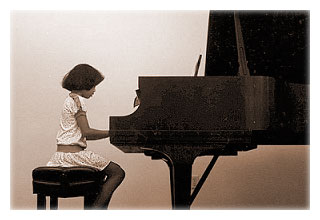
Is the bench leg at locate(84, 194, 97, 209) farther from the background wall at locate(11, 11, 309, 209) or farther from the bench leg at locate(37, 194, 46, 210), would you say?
the background wall at locate(11, 11, 309, 209)

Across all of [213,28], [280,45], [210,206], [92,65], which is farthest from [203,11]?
[210,206]

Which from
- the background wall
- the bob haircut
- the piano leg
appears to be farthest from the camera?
the background wall

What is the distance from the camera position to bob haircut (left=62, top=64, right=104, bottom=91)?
2.50 m

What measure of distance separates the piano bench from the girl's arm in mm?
163

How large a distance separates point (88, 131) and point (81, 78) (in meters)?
0.34

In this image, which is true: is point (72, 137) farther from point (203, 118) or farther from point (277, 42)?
point (277, 42)

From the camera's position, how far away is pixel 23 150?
8.79 feet

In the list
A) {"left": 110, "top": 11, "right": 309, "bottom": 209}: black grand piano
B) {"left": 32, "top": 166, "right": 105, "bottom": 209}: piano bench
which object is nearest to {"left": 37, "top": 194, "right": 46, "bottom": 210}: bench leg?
{"left": 32, "top": 166, "right": 105, "bottom": 209}: piano bench

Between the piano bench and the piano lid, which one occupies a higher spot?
the piano lid

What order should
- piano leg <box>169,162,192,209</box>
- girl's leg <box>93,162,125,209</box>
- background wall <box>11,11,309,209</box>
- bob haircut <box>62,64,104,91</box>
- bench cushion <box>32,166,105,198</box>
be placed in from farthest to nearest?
background wall <box>11,11,309,209</box> → bob haircut <box>62,64,104,91</box> → girl's leg <box>93,162,125,209</box> → bench cushion <box>32,166,105,198</box> → piano leg <box>169,162,192,209</box>

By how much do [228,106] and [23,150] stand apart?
1.31 m

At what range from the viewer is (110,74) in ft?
9.27

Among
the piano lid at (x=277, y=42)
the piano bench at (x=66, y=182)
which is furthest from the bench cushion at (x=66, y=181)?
the piano lid at (x=277, y=42)
